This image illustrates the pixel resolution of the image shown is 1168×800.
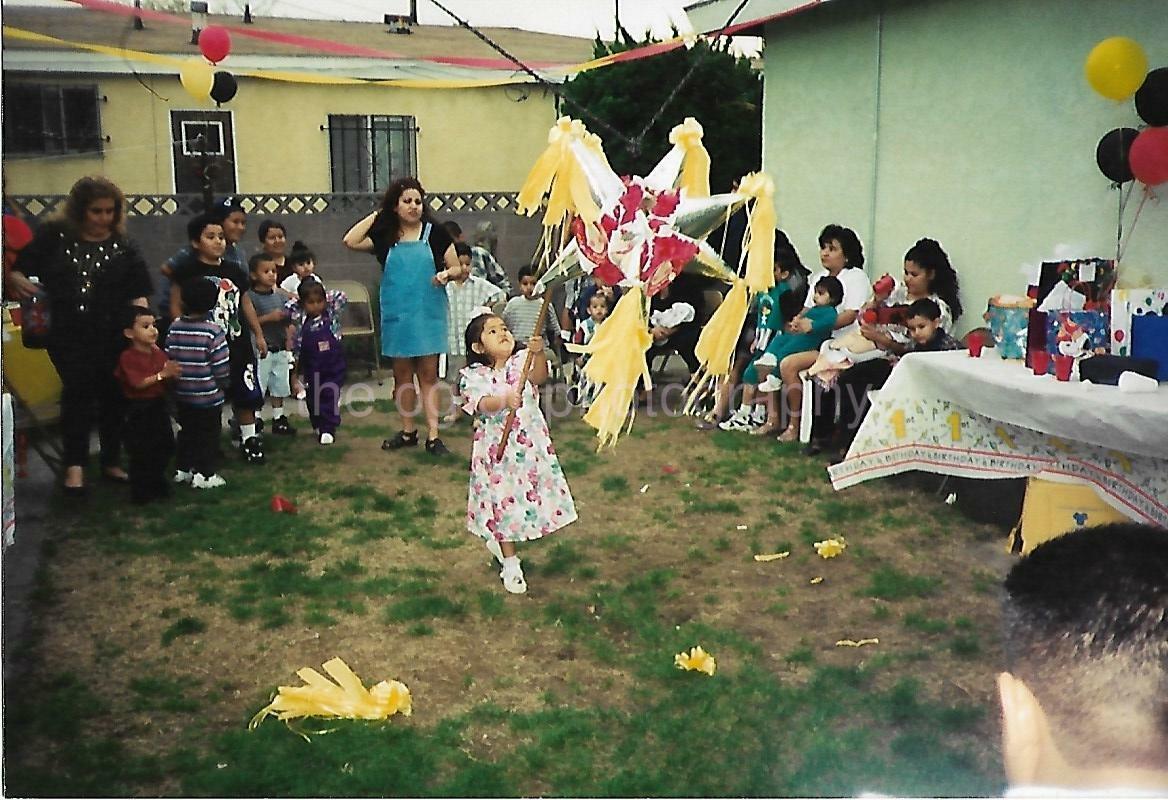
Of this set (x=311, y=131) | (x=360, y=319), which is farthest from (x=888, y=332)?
(x=311, y=131)

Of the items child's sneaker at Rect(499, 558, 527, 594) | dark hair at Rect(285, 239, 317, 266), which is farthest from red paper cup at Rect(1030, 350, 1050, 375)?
dark hair at Rect(285, 239, 317, 266)

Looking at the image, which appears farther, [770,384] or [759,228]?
[770,384]

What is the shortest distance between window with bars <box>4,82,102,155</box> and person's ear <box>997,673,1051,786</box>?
185cm

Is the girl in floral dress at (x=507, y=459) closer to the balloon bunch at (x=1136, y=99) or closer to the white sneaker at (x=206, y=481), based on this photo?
the white sneaker at (x=206, y=481)

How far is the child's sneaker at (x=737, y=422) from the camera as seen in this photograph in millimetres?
2852

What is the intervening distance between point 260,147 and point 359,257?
310 mm

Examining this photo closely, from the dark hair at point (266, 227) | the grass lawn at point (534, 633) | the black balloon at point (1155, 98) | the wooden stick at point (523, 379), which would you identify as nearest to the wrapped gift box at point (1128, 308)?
the black balloon at point (1155, 98)

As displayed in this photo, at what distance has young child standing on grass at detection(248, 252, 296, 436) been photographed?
282 centimetres

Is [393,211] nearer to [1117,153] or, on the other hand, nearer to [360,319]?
[360,319]

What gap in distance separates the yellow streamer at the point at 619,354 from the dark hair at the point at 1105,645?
1.17 metres

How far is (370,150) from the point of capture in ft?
7.59

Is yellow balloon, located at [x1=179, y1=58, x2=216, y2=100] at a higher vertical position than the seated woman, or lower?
higher

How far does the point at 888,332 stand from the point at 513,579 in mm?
1053

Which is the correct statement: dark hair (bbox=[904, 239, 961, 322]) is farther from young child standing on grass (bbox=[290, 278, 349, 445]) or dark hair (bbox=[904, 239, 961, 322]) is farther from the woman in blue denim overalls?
young child standing on grass (bbox=[290, 278, 349, 445])
